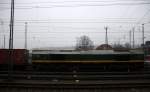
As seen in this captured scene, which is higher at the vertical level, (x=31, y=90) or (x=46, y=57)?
(x=46, y=57)

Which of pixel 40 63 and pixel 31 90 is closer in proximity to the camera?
pixel 31 90

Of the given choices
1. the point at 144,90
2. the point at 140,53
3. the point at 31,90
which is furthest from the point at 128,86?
the point at 140,53

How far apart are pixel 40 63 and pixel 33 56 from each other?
4.03 ft

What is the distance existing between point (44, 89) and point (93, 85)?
2.88 m

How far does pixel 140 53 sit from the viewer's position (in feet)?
Answer: 63.9

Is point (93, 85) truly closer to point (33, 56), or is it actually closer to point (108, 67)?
point (108, 67)

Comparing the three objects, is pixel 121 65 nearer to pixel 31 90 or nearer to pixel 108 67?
pixel 108 67

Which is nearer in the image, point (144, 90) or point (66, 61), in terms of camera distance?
point (144, 90)

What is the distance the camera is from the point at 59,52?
1938cm

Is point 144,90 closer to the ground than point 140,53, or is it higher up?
closer to the ground

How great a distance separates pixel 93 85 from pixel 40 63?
33.4 ft

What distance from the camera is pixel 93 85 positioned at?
10.1 meters

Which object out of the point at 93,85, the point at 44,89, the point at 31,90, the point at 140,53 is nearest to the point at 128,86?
the point at 93,85

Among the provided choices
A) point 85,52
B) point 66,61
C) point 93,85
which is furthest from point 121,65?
point 93,85
